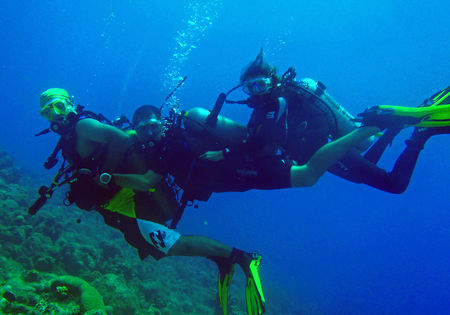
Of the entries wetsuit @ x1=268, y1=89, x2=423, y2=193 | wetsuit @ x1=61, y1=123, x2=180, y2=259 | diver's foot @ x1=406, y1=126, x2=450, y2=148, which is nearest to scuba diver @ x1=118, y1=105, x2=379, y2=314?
wetsuit @ x1=61, y1=123, x2=180, y2=259

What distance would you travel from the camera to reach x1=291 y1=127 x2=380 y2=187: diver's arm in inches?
136

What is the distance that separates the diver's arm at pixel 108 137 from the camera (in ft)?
11.2

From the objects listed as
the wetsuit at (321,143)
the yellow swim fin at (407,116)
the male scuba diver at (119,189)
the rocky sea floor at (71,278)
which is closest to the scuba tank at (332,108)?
the wetsuit at (321,143)

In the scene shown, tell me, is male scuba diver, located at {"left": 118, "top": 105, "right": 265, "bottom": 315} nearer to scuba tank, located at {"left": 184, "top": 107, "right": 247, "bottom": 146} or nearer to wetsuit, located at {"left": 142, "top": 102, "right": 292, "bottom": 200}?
wetsuit, located at {"left": 142, "top": 102, "right": 292, "bottom": 200}

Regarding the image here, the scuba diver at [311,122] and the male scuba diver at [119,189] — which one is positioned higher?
the scuba diver at [311,122]

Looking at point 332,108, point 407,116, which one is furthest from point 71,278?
point 407,116

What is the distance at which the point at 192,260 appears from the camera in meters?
17.2

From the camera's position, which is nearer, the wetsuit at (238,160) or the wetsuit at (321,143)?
the wetsuit at (238,160)

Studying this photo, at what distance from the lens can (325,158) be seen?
346 cm

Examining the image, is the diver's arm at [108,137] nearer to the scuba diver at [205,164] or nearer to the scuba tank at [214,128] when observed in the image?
the scuba diver at [205,164]

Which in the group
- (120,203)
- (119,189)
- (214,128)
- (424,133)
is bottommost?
(120,203)

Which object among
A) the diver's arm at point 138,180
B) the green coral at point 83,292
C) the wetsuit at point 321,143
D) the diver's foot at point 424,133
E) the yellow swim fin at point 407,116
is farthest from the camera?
the green coral at point 83,292

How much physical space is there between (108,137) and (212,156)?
4.62 ft

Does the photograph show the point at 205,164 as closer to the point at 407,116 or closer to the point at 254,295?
the point at 254,295
